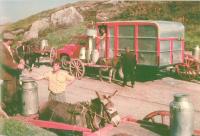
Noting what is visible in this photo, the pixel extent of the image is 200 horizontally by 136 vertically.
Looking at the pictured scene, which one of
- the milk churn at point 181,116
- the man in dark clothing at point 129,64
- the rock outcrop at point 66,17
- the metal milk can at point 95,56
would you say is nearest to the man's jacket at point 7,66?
the milk churn at point 181,116

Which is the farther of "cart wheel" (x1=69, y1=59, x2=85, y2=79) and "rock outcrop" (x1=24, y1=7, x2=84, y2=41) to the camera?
"rock outcrop" (x1=24, y1=7, x2=84, y2=41)

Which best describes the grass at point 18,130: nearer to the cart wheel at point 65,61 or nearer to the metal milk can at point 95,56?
the metal milk can at point 95,56

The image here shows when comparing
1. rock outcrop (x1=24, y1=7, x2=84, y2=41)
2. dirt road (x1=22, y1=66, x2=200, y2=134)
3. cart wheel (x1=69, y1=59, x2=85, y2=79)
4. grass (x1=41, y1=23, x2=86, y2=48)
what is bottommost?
dirt road (x1=22, y1=66, x2=200, y2=134)

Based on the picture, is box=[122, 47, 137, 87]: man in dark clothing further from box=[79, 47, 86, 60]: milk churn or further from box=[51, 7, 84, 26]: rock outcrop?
box=[51, 7, 84, 26]: rock outcrop

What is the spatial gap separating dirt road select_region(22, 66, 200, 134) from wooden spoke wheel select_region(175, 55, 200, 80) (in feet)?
1.50

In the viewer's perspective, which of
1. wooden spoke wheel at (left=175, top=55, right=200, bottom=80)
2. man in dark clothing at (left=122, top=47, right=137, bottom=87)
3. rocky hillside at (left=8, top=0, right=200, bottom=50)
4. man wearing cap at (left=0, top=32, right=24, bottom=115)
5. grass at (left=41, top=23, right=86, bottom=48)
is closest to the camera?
man wearing cap at (left=0, top=32, right=24, bottom=115)

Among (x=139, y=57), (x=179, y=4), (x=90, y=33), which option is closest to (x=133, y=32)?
(x=139, y=57)

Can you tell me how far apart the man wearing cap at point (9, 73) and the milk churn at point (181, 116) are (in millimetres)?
3560

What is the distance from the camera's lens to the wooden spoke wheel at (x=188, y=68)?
1614 cm

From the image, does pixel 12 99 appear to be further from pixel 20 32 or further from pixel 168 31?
pixel 20 32

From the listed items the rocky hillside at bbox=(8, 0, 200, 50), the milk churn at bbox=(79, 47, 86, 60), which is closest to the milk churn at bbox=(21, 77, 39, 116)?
the milk churn at bbox=(79, 47, 86, 60)

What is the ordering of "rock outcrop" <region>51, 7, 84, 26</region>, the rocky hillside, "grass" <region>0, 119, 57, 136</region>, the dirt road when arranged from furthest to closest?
"rock outcrop" <region>51, 7, 84, 26</region> < the rocky hillside < the dirt road < "grass" <region>0, 119, 57, 136</region>

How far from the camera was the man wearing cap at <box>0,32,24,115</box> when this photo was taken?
8.45 m

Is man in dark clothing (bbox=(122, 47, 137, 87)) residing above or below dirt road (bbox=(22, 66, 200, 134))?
above
